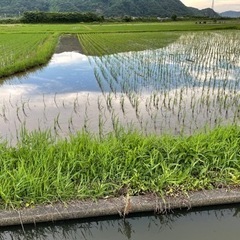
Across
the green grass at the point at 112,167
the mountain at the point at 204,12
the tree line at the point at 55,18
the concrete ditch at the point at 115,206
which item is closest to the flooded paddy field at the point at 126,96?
the green grass at the point at 112,167

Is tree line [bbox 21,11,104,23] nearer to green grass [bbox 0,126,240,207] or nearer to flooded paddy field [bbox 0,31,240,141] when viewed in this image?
flooded paddy field [bbox 0,31,240,141]

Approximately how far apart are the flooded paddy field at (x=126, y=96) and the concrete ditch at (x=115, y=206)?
5.86 feet

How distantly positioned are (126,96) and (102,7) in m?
125

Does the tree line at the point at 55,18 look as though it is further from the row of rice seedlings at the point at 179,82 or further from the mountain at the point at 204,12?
the mountain at the point at 204,12

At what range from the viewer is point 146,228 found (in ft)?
10.3

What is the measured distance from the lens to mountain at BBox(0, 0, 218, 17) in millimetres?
116062

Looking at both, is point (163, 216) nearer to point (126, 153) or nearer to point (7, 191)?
point (126, 153)

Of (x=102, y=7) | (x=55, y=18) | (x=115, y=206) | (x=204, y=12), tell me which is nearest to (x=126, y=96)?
(x=115, y=206)

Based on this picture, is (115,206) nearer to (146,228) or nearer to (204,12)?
(146,228)

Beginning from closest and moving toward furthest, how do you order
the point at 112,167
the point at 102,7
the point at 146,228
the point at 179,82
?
the point at 146,228 → the point at 112,167 → the point at 179,82 → the point at 102,7

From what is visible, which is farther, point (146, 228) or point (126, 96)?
point (126, 96)

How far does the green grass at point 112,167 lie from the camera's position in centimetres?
333

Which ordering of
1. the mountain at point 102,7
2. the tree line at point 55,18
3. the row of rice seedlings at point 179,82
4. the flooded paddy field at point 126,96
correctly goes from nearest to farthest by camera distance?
1. the flooded paddy field at point 126,96
2. the row of rice seedlings at point 179,82
3. the tree line at point 55,18
4. the mountain at point 102,7

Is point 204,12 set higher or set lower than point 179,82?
higher
